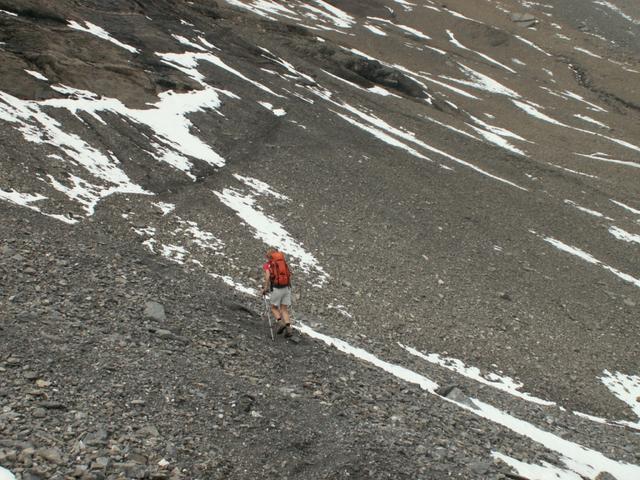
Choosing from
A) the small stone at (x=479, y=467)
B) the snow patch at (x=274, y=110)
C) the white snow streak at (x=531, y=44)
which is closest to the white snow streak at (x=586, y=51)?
the white snow streak at (x=531, y=44)

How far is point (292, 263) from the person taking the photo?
21.0 m

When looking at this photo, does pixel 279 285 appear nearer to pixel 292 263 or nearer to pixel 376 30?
pixel 292 263

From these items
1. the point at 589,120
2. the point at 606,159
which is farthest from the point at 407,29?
the point at 606,159

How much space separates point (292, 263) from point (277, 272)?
756cm

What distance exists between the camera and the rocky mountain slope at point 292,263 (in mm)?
9148

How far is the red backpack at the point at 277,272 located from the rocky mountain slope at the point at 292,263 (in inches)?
51.7

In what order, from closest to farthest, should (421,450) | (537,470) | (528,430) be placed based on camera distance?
(421,450), (537,470), (528,430)

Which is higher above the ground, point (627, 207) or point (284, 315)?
point (284, 315)

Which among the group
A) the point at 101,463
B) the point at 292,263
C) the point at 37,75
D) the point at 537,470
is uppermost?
the point at 101,463

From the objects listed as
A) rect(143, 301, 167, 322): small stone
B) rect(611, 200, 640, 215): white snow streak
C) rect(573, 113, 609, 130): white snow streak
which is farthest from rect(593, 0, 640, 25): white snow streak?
rect(143, 301, 167, 322): small stone

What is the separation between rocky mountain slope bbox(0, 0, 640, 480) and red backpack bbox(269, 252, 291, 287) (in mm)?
1313

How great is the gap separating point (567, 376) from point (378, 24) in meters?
77.2

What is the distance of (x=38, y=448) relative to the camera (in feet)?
23.9

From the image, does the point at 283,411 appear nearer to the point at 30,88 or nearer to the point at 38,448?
the point at 38,448
